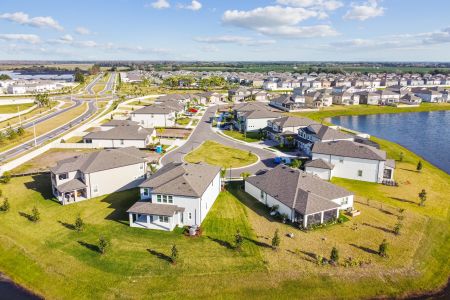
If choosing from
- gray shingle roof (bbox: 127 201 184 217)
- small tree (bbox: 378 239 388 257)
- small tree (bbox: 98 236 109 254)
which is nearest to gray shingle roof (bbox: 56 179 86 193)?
gray shingle roof (bbox: 127 201 184 217)

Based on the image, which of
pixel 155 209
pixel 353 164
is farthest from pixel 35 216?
pixel 353 164

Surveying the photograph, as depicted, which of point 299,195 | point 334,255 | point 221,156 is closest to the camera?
point 334,255

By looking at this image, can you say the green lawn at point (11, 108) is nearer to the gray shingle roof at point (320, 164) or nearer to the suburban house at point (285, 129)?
the suburban house at point (285, 129)

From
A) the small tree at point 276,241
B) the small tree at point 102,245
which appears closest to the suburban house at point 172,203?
the small tree at point 102,245

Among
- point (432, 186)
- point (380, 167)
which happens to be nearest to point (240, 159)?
point (380, 167)

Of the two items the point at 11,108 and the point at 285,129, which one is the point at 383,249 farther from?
the point at 11,108

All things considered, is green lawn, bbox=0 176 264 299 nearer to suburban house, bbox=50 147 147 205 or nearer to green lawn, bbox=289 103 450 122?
suburban house, bbox=50 147 147 205
